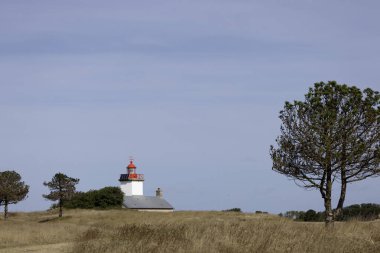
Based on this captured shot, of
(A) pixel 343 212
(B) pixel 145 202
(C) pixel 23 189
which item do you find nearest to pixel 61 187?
(C) pixel 23 189

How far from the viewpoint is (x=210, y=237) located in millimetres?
18906

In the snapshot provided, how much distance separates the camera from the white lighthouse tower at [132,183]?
99.5 metres

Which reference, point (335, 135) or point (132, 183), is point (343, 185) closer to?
point (335, 135)

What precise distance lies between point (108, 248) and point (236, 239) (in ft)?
13.4

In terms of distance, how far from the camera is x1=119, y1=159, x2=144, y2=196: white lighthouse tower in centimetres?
9950

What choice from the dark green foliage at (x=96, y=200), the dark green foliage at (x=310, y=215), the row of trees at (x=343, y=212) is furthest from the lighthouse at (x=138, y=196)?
the dark green foliage at (x=310, y=215)

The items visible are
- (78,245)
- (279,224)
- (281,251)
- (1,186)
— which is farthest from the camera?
(1,186)

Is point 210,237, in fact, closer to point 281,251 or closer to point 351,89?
point 281,251

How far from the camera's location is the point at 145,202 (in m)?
94.2

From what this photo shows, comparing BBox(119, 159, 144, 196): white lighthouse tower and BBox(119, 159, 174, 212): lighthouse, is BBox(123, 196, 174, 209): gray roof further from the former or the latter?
BBox(119, 159, 144, 196): white lighthouse tower

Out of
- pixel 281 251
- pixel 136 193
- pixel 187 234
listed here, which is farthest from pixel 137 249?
pixel 136 193

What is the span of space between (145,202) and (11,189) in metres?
28.8

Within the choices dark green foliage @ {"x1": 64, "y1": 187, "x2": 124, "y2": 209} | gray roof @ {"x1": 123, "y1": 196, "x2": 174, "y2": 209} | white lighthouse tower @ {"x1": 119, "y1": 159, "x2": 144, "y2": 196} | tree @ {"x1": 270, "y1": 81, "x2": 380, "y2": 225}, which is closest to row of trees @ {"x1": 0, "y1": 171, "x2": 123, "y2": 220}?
dark green foliage @ {"x1": 64, "y1": 187, "x2": 124, "y2": 209}

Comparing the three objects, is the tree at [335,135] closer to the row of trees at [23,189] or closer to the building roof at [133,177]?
the row of trees at [23,189]
